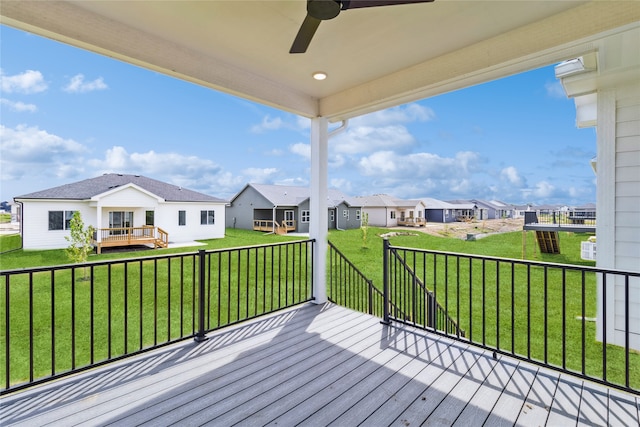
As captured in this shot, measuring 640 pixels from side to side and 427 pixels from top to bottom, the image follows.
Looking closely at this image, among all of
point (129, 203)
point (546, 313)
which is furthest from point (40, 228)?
Result: point (546, 313)

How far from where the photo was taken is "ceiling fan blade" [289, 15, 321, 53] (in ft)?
5.68

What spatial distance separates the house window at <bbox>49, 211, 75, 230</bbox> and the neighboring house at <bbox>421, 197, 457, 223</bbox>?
23.7ft

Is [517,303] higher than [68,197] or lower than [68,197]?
lower

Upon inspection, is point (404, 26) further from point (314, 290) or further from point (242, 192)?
point (242, 192)

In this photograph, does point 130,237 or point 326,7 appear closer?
point 326,7

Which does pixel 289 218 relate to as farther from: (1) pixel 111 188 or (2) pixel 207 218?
(1) pixel 111 188

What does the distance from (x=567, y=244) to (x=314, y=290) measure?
12.4ft

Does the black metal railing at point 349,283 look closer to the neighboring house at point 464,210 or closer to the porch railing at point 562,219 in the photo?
the porch railing at point 562,219

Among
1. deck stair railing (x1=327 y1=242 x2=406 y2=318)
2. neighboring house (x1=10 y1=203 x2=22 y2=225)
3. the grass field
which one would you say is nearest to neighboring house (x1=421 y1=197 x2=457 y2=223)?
the grass field

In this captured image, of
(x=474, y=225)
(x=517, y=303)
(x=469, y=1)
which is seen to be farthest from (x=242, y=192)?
(x=517, y=303)

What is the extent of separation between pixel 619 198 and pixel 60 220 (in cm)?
555

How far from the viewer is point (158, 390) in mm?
1900

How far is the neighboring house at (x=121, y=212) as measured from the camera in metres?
2.79

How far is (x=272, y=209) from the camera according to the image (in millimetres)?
6102
